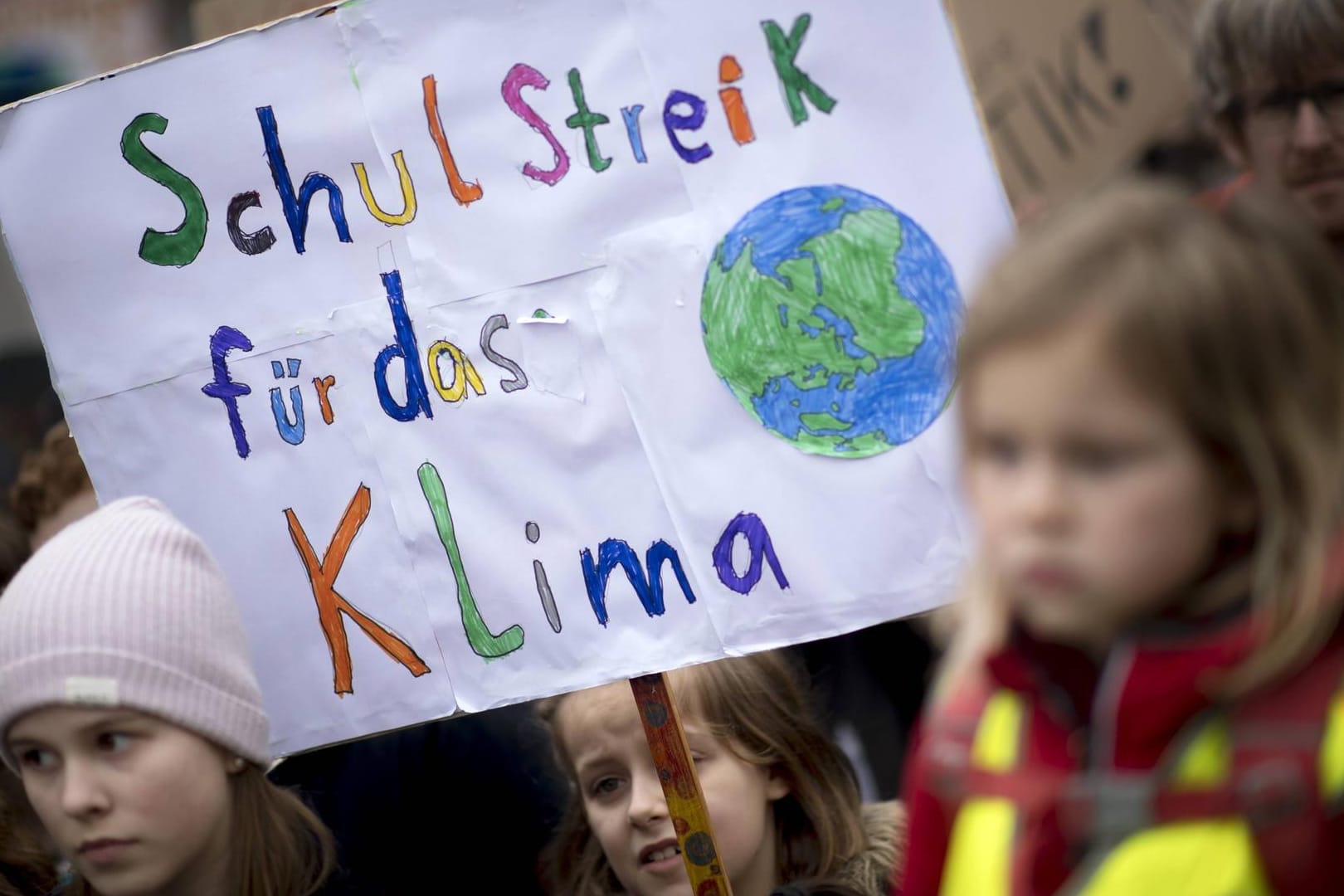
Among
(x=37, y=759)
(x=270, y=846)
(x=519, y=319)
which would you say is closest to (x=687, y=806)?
(x=270, y=846)

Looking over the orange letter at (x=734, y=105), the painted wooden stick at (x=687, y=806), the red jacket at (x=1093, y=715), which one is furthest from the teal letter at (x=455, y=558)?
the red jacket at (x=1093, y=715)

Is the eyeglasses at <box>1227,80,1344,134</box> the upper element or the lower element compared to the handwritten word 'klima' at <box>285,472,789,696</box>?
upper

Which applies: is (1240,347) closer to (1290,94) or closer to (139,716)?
(1290,94)

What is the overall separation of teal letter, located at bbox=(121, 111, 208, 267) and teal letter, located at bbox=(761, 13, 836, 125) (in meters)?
0.83

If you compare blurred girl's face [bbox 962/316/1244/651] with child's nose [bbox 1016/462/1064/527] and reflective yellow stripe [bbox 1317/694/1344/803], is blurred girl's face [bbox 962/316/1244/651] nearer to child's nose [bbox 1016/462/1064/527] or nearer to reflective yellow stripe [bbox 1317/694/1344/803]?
Answer: child's nose [bbox 1016/462/1064/527]

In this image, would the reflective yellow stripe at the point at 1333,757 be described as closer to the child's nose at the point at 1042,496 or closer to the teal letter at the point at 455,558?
the child's nose at the point at 1042,496

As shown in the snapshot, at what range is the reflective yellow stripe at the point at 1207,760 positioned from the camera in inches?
38.2

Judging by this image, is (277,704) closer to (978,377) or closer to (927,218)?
(927,218)

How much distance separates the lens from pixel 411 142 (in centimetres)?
196

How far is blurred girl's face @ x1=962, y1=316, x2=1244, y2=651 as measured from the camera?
3.14ft

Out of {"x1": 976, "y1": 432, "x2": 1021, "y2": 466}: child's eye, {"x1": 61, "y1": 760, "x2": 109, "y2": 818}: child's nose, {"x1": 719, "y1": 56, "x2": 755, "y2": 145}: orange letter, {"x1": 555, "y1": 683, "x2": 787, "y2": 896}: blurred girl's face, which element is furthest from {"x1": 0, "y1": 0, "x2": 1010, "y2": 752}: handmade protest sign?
{"x1": 976, "y1": 432, "x2": 1021, "y2": 466}: child's eye

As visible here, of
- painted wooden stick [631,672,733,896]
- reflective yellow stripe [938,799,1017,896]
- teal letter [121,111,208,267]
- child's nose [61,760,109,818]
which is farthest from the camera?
teal letter [121,111,208,267]

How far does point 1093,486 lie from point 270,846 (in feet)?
Answer: 4.24

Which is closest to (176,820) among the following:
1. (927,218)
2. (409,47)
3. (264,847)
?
(264,847)
